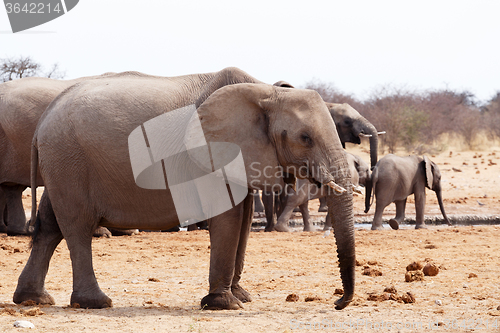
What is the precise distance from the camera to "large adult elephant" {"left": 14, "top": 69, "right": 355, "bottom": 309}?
4.42 m

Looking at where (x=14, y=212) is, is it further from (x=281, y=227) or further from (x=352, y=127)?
(x=352, y=127)

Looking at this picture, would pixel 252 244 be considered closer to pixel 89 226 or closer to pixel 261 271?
pixel 261 271

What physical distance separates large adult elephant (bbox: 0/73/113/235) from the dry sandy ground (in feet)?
3.14

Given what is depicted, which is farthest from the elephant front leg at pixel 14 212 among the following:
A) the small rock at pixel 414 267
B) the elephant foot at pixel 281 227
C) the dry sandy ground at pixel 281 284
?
the small rock at pixel 414 267

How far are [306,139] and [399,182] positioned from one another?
7.97 m

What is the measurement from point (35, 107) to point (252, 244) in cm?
357

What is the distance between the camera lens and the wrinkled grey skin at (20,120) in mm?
8727

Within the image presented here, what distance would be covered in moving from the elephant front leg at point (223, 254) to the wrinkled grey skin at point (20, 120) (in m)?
4.82

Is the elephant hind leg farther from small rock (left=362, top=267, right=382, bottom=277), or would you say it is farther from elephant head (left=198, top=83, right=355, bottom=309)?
small rock (left=362, top=267, right=382, bottom=277)

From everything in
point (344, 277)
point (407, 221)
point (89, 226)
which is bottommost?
point (407, 221)

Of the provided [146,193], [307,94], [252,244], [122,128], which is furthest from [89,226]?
[252,244]

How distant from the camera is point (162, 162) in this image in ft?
15.6

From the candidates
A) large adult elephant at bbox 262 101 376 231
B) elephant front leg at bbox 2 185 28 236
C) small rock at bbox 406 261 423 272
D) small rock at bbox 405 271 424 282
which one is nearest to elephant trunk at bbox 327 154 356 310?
small rock at bbox 405 271 424 282

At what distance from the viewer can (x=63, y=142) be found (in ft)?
15.7
